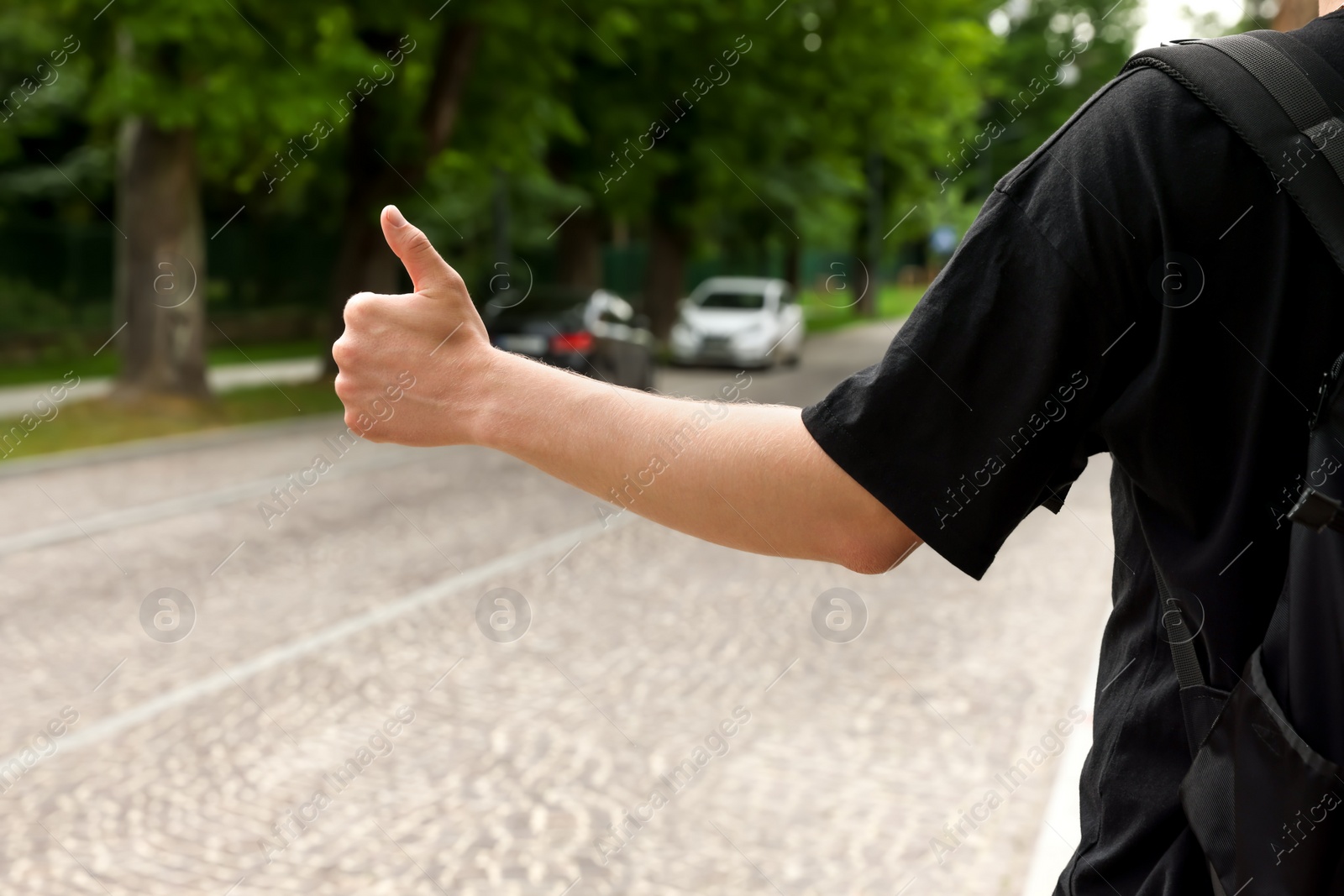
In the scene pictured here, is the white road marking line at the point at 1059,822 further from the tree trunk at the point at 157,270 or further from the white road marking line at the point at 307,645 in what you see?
the tree trunk at the point at 157,270

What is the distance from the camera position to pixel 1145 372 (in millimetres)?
1166

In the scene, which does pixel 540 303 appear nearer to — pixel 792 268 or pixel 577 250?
pixel 577 250

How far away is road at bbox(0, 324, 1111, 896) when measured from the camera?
13.5 feet

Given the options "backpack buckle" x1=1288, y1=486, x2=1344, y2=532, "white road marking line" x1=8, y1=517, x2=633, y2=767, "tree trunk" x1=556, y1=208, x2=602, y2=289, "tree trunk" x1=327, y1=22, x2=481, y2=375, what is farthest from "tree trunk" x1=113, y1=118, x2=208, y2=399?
"backpack buckle" x1=1288, y1=486, x2=1344, y2=532

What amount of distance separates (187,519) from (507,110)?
11.1 meters

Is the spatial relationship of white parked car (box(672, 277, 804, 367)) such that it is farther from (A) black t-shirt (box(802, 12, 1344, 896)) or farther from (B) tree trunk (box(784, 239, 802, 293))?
(A) black t-shirt (box(802, 12, 1344, 896))

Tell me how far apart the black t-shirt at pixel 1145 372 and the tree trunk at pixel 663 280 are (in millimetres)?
29316

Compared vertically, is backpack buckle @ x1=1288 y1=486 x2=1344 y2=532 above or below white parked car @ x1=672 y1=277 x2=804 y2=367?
above

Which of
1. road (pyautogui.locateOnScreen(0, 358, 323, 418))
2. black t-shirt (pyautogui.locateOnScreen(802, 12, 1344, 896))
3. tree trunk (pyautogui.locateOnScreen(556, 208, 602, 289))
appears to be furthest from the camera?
tree trunk (pyautogui.locateOnScreen(556, 208, 602, 289))

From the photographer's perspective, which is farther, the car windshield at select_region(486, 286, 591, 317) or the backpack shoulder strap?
the car windshield at select_region(486, 286, 591, 317)

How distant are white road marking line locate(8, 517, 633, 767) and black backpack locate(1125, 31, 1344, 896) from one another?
4.64 metres

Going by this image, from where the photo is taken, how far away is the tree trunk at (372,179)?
1858cm

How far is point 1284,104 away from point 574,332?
17385 millimetres

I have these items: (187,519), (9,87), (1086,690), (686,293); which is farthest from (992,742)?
(686,293)
